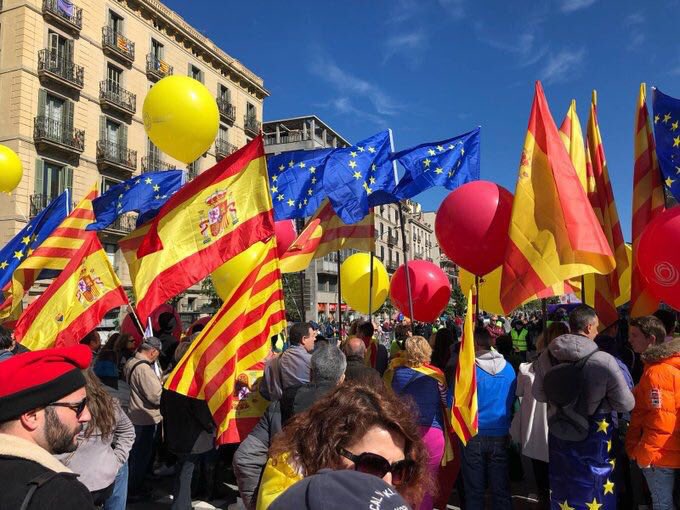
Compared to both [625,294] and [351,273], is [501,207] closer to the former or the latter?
[625,294]

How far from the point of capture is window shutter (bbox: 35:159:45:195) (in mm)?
22422

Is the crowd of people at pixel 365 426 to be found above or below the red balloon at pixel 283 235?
below

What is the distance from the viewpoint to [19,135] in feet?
70.8

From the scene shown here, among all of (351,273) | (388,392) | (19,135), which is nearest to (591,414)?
(388,392)

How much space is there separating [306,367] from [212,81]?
3115 centimetres

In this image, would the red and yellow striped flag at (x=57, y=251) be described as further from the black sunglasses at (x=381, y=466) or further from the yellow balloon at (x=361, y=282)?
the black sunglasses at (x=381, y=466)

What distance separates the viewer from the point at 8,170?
9.64m

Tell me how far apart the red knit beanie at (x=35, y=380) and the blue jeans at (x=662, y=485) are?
140 inches

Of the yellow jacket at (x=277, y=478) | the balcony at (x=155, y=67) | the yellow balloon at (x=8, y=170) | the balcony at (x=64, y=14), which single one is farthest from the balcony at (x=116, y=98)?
the yellow jacket at (x=277, y=478)

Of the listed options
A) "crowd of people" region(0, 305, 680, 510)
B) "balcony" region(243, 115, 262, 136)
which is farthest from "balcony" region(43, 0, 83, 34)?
"crowd of people" region(0, 305, 680, 510)

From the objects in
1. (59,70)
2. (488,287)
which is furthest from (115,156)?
(488,287)

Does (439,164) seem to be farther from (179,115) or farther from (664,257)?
(179,115)

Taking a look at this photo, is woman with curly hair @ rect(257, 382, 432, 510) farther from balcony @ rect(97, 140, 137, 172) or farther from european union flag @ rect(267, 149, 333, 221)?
balcony @ rect(97, 140, 137, 172)

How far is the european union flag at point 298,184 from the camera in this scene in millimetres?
7281
